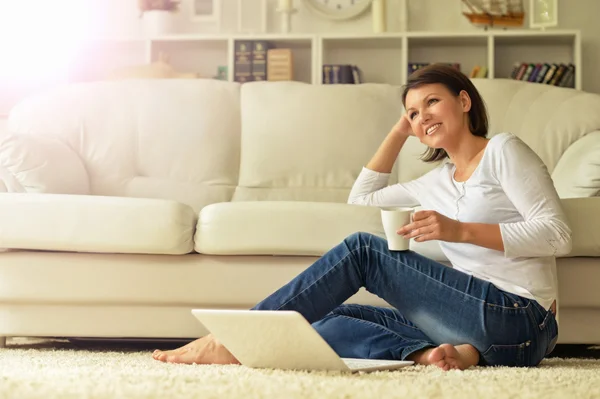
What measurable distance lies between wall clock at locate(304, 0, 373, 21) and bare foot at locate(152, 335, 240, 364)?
9.57 feet

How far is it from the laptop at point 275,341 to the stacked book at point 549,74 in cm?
280

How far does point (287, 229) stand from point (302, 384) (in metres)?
0.94

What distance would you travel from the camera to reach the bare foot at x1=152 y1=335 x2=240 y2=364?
162 centimetres

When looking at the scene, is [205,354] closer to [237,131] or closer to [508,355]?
[508,355]

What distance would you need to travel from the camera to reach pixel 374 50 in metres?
4.30

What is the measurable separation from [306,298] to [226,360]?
0.71 feet

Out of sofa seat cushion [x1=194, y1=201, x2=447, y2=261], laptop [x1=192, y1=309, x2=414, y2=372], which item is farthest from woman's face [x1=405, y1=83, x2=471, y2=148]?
laptop [x1=192, y1=309, x2=414, y2=372]

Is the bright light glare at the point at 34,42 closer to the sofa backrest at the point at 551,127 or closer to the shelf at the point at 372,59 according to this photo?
the shelf at the point at 372,59

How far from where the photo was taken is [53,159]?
260cm

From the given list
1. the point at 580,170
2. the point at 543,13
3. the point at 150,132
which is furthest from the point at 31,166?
the point at 543,13

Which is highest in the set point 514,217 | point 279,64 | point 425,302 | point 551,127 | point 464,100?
point 279,64

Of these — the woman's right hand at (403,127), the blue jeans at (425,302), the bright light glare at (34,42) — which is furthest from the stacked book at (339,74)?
the blue jeans at (425,302)

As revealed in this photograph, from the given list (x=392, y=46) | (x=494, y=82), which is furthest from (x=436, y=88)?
(x=392, y=46)

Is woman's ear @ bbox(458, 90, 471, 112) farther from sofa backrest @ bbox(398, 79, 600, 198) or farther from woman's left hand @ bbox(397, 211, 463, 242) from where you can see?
sofa backrest @ bbox(398, 79, 600, 198)
